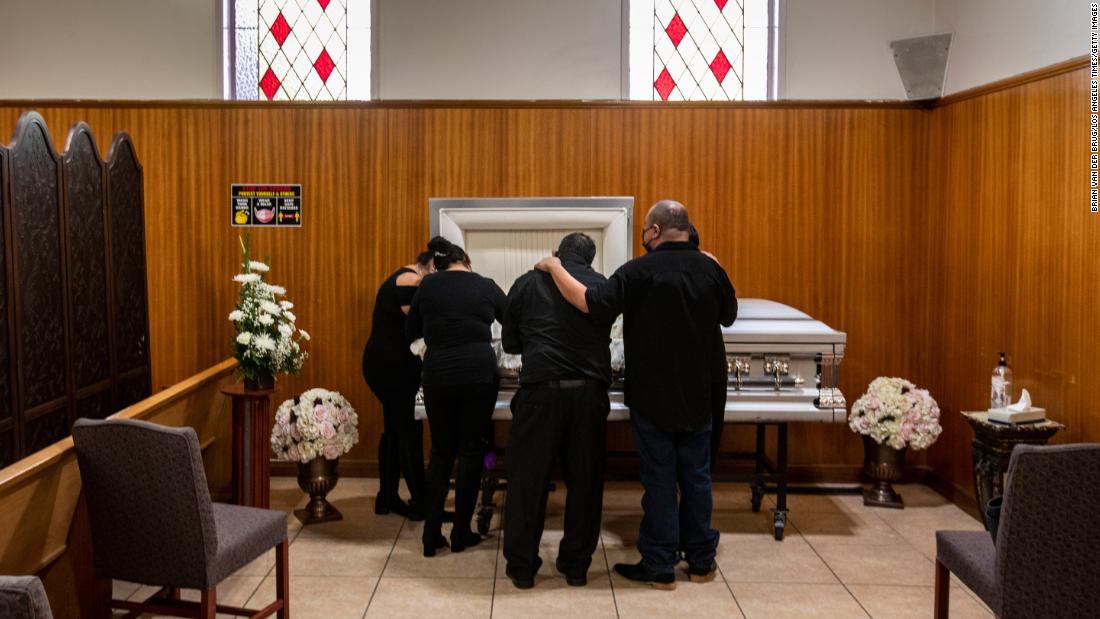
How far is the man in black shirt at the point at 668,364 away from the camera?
11.5 feet

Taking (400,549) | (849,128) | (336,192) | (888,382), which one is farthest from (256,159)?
(888,382)

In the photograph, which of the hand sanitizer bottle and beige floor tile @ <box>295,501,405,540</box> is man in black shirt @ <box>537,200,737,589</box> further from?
the hand sanitizer bottle

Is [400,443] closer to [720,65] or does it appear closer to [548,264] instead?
[548,264]

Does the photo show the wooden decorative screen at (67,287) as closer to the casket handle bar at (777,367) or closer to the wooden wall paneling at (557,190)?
the wooden wall paneling at (557,190)

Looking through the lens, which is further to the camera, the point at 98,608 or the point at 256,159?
the point at 256,159

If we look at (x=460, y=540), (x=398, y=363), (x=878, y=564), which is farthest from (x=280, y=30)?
(x=878, y=564)

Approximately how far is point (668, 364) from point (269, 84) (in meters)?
3.49

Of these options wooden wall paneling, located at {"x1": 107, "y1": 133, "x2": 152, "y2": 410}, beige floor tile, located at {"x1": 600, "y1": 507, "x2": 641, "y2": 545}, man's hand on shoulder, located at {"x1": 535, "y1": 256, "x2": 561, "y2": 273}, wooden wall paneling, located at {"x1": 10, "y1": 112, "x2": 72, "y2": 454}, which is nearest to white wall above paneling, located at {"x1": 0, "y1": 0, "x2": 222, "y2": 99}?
wooden wall paneling, located at {"x1": 107, "y1": 133, "x2": 152, "y2": 410}

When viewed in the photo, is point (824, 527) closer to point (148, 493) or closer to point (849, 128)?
point (849, 128)

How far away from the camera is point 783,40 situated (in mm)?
5418

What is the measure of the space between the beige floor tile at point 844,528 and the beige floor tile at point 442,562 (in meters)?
1.55

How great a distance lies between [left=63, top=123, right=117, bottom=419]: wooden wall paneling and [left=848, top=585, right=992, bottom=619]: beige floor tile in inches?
134

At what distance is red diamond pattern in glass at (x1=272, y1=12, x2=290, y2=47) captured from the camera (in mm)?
5633

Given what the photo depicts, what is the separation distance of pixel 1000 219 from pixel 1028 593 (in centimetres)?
261
